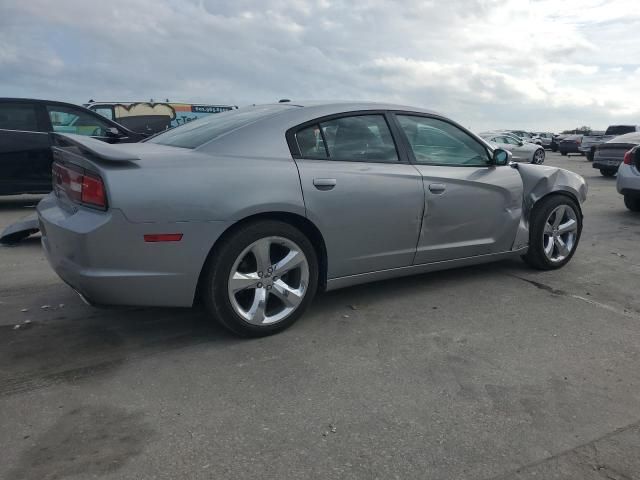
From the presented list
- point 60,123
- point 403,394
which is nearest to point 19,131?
point 60,123

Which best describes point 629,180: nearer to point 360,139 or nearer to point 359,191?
point 360,139

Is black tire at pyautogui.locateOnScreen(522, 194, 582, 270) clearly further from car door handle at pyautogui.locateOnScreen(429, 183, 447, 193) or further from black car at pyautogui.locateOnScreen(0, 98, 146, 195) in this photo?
black car at pyautogui.locateOnScreen(0, 98, 146, 195)

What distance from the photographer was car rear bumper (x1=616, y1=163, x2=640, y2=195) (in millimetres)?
7965

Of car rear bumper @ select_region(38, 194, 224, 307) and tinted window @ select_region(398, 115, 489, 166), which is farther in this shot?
tinted window @ select_region(398, 115, 489, 166)

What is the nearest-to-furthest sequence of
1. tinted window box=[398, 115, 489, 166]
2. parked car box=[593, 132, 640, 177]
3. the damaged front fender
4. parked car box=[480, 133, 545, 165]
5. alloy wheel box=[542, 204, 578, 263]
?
1. tinted window box=[398, 115, 489, 166]
2. the damaged front fender
3. alloy wheel box=[542, 204, 578, 263]
4. parked car box=[593, 132, 640, 177]
5. parked car box=[480, 133, 545, 165]

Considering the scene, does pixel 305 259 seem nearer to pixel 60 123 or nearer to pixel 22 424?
pixel 22 424

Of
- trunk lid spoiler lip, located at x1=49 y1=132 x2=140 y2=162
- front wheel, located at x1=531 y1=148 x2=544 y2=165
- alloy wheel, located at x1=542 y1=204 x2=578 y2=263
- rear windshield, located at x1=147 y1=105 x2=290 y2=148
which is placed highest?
rear windshield, located at x1=147 y1=105 x2=290 y2=148

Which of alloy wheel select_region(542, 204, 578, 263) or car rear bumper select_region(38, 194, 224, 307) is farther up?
car rear bumper select_region(38, 194, 224, 307)

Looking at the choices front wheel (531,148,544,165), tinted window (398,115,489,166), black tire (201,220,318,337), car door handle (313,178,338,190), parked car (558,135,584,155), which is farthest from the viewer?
parked car (558,135,584,155)

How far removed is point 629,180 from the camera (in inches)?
317

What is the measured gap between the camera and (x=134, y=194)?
2.91 m

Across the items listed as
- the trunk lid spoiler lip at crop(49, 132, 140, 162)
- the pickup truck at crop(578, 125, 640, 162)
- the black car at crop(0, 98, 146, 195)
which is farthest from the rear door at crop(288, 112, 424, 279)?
the pickup truck at crop(578, 125, 640, 162)

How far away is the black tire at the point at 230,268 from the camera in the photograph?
3.15 metres

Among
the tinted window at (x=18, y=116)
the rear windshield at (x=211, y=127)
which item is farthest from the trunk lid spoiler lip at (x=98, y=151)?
the tinted window at (x=18, y=116)
